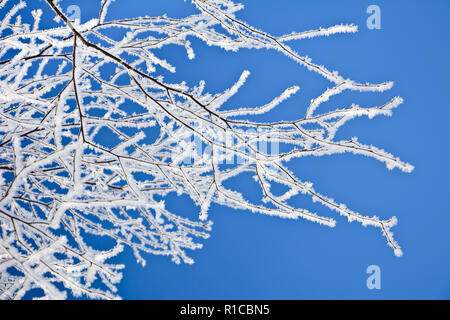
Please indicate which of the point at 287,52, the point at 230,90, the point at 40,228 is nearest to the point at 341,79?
the point at 287,52

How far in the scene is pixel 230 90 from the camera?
1788mm

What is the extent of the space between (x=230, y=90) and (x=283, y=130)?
0.40 meters
